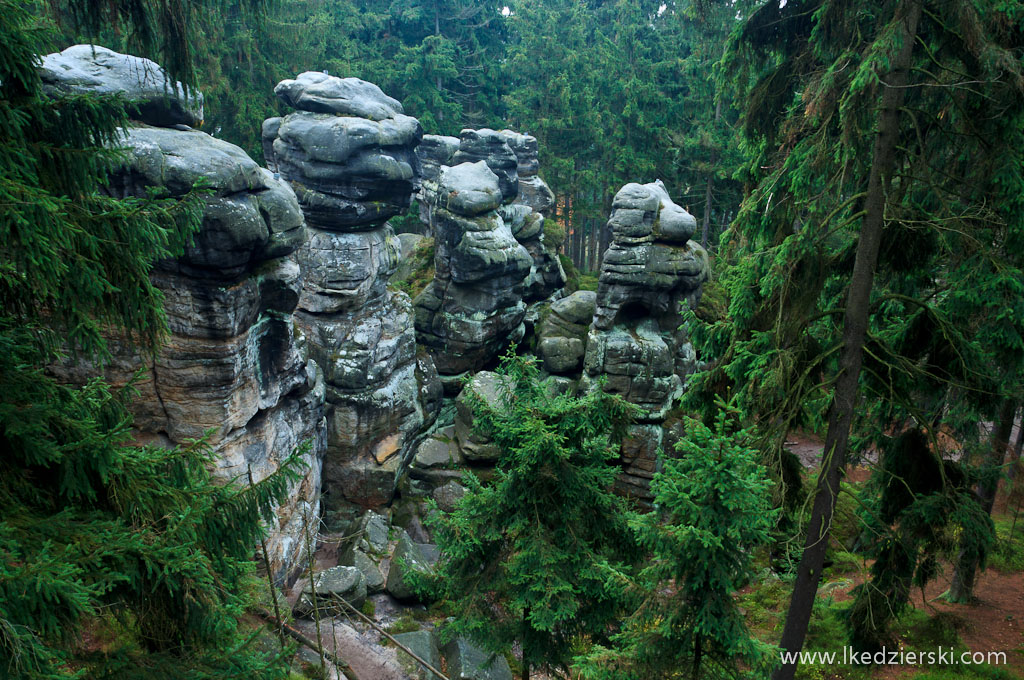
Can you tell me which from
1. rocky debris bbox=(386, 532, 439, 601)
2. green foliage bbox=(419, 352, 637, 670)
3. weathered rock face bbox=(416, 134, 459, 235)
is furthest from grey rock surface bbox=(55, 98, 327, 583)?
weathered rock face bbox=(416, 134, 459, 235)

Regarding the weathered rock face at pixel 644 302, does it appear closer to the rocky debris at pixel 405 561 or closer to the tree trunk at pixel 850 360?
the rocky debris at pixel 405 561

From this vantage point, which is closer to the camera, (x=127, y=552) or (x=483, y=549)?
(x=127, y=552)

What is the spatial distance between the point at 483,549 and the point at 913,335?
5.96 metres

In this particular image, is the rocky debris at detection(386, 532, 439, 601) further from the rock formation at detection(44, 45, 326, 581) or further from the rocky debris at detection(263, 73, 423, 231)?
the rocky debris at detection(263, 73, 423, 231)

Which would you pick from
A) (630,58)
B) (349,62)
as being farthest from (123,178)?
(630,58)

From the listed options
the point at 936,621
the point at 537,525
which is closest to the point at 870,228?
the point at 537,525

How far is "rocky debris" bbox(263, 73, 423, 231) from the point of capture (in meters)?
Answer: 17.6

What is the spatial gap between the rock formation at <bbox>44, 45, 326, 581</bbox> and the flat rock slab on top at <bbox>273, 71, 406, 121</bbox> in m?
5.94

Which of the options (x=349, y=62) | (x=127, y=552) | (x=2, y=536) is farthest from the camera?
(x=349, y=62)

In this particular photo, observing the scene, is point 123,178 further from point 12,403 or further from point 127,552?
point 127,552

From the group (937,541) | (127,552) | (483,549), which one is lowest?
(483,549)

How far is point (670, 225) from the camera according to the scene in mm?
18234

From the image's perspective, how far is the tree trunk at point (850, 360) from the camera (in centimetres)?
669

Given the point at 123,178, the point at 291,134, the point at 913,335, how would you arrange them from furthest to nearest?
the point at 291,134
the point at 123,178
the point at 913,335
